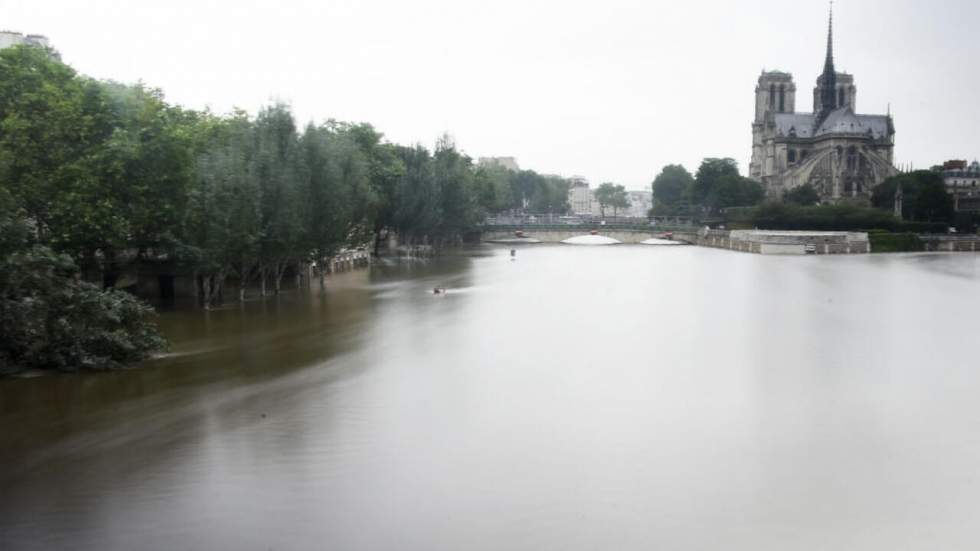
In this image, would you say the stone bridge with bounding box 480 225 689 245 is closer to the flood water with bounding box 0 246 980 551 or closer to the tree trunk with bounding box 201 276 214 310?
the tree trunk with bounding box 201 276 214 310

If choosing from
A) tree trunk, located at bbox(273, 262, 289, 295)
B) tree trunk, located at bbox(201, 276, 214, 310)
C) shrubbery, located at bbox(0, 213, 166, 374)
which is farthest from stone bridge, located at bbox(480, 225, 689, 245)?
shrubbery, located at bbox(0, 213, 166, 374)

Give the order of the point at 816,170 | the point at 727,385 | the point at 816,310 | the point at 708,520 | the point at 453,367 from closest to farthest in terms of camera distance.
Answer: the point at 708,520 < the point at 727,385 < the point at 453,367 < the point at 816,310 < the point at 816,170

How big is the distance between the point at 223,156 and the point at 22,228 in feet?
47.9

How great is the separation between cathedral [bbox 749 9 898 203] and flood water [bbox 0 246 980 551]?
11763 centimetres

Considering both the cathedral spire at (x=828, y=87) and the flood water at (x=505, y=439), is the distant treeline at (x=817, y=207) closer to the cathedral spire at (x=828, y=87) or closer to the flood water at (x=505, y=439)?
the cathedral spire at (x=828, y=87)

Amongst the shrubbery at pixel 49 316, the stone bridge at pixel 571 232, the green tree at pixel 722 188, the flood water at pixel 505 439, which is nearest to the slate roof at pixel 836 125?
the green tree at pixel 722 188

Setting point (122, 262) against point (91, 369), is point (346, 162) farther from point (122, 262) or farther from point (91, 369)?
point (91, 369)

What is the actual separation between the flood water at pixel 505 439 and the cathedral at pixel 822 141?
118 m

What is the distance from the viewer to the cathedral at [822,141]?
14438cm

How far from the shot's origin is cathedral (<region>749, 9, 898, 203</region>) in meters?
144

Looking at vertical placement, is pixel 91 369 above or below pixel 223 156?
below

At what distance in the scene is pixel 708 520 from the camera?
43.9ft

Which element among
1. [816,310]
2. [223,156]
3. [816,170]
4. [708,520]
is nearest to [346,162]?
[223,156]

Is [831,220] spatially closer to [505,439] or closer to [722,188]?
[722,188]
